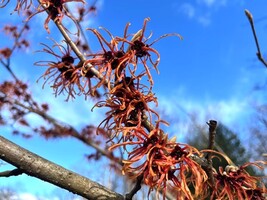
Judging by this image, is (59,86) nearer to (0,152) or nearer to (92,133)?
(0,152)

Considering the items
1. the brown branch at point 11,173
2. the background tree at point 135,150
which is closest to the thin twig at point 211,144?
the background tree at point 135,150

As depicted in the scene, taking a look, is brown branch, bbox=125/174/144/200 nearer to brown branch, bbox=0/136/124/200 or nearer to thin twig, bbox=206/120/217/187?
brown branch, bbox=0/136/124/200

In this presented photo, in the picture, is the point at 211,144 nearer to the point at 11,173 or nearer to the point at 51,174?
the point at 51,174

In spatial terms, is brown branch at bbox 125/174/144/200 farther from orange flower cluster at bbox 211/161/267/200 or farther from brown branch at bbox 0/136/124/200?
orange flower cluster at bbox 211/161/267/200

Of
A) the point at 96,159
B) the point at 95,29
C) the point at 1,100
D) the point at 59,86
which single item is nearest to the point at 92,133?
the point at 96,159

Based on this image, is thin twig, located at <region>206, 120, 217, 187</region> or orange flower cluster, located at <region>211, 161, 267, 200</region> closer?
thin twig, located at <region>206, 120, 217, 187</region>

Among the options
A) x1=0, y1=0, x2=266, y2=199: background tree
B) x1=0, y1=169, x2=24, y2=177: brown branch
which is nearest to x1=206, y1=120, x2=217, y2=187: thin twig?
x1=0, y1=0, x2=266, y2=199: background tree

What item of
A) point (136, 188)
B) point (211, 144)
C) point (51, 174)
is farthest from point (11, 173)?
point (211, 144)

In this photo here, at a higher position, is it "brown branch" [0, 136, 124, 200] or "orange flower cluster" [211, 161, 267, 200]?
"orange flower cluster" [211, 161, 267, 200]

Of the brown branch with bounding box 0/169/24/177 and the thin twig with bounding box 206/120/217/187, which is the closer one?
the thin twig with bounding box 206/120/217/187
